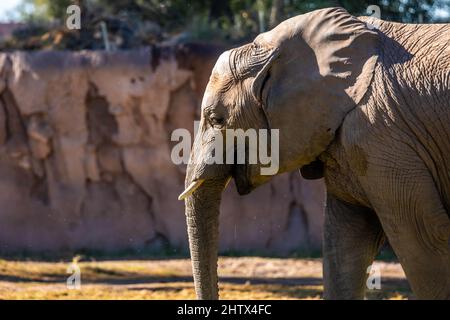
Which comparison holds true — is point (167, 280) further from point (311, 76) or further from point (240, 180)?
point (311, 76)

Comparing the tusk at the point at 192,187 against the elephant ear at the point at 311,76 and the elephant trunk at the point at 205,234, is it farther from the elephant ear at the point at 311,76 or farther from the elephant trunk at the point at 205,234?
the elephant ear at the point at 311,76

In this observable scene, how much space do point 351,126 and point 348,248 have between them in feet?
2.74

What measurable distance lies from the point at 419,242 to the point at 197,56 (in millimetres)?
6729

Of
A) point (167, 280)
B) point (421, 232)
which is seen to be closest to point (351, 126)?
point (421, 232)

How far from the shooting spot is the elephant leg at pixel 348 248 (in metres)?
4.98

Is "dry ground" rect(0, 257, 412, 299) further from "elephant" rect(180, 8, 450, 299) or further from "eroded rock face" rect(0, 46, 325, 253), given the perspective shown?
"elephant" rect(180, 8, 450, 299)

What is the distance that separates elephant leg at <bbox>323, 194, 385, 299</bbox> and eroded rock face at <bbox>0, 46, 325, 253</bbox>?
5.77 meters

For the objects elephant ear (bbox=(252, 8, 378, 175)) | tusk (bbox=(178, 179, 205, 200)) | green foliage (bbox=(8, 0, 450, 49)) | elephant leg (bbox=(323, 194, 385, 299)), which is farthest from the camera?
green foliage (bbox=(8, 0, 450, 49))

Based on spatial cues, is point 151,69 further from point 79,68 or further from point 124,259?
point 124,259

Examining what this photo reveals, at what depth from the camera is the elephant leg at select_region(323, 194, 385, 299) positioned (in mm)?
4980

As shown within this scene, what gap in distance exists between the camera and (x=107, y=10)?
47.0ft

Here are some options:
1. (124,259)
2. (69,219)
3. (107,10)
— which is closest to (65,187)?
(69,219)

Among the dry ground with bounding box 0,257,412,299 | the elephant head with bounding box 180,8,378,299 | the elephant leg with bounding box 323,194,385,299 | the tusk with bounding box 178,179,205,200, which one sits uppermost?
the elephant head with bounding box 180,8,378,299

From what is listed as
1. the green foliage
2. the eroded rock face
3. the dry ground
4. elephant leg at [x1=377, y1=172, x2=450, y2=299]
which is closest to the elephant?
elephant leg at [x1=377, y1=172, x2=450, y2=299]
